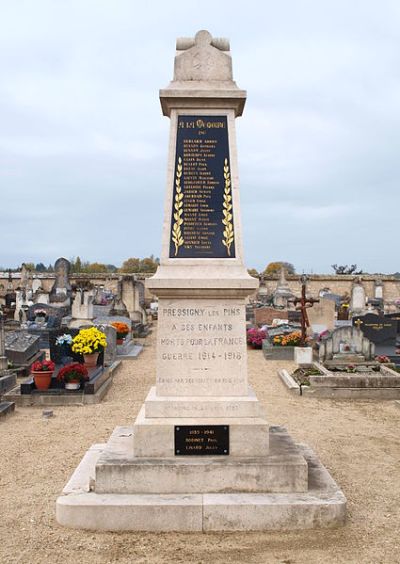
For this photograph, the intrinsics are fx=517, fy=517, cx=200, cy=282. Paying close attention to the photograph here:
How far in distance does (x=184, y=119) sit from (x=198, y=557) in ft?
13.3

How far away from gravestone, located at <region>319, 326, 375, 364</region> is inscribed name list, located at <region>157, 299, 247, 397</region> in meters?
7.31

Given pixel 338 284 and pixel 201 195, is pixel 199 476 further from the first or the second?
pixel 338 284

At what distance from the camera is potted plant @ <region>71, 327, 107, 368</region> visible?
10523 millimetres

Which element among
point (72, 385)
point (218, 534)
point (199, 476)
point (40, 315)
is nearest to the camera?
point (218, 534)

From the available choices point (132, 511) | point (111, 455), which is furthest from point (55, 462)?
point (132, 511)

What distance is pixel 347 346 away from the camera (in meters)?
12.0

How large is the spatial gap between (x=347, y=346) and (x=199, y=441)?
26.0 ft

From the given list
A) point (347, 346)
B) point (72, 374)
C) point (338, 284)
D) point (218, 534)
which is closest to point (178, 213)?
point (218, 534)

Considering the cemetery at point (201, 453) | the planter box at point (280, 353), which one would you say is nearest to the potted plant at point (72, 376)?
the cemetery at point (201, 453)

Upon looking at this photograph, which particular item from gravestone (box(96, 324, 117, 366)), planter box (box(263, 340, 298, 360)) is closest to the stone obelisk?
gravestone (box(96, 324, 117, 366))

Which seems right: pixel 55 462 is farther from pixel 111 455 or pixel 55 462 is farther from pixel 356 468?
pixel 356 468

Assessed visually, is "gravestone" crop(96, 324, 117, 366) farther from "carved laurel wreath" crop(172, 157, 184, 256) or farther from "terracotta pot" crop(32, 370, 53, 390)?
"carved laurel wreath" crop(172, 157, 184, 256)

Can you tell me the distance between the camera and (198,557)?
3936 millimetres

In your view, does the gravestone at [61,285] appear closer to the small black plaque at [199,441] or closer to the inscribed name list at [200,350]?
the inscribed name list at [200,350]
